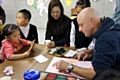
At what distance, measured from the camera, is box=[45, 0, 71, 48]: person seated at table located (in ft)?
7.95

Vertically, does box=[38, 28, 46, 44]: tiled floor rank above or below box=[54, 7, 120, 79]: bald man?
below

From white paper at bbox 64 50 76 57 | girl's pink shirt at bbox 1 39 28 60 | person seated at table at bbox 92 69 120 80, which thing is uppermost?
person seated at table at bbox 92 69 120 80

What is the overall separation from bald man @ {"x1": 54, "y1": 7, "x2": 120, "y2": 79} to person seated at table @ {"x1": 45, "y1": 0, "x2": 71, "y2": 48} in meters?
0.90

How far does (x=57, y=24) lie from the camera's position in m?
2.51

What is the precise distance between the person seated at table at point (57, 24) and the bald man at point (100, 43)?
90 centimetres

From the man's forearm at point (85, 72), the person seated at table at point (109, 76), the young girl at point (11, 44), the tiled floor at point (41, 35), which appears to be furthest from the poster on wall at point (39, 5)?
the person seated at table at point (109, 76)

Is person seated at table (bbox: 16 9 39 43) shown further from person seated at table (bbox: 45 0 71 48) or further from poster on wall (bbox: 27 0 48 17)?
poster on wall (bbox: 27 0 48 17)

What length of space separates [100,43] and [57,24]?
→ 4.10 ft

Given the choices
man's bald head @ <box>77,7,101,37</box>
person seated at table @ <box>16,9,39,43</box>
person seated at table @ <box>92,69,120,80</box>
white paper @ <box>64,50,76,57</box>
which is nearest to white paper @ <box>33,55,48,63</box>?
white paper @ <box>64,50,76,57</box>

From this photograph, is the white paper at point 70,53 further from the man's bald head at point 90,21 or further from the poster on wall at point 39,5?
the poster on wall at point 39,5

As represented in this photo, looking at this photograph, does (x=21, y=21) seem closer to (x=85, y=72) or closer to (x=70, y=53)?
(x=70, y=53)

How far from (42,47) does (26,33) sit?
557mm

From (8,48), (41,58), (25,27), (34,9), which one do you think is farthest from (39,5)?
(41,58)

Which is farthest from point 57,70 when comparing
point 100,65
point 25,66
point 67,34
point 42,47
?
point 67,34
